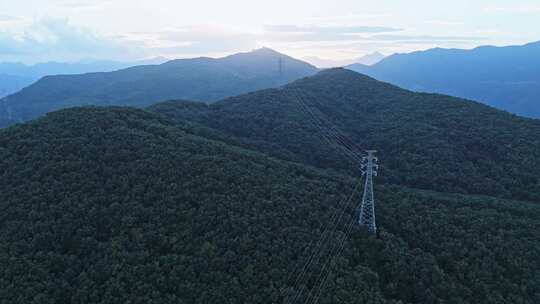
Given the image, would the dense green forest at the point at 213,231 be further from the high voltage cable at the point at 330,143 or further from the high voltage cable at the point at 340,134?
the high voltage cable at the point at 340,134

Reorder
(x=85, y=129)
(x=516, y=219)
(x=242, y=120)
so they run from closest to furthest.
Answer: (x=516, y=219), (x=85, y=129), (x=242, y=120)

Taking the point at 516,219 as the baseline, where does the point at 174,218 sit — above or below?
above

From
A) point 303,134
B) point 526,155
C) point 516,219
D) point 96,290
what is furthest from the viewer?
point 303,134

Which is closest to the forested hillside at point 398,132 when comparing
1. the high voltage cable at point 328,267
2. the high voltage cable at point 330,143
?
the high voltage cable at point 330,143

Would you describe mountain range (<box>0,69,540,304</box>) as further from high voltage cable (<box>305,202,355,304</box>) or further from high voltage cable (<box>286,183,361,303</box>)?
high voltage cable (<box>305,202,355,304</box>)

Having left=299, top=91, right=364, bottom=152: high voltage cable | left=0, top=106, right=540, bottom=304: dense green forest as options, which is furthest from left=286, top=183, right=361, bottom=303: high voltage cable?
left=299, top=91, right=364, bottom=152: high voltage cable

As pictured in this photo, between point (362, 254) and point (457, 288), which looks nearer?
point (457, 288)

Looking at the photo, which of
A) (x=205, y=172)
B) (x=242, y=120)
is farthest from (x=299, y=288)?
(x=242, y=120)

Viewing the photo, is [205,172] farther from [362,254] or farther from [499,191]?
[499,191]
